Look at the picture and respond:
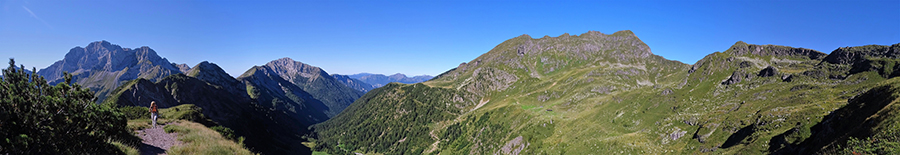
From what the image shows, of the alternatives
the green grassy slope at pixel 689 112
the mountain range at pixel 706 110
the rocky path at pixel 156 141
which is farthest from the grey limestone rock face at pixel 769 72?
the rocky path at pixel 156 141

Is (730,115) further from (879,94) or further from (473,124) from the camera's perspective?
(473,124)

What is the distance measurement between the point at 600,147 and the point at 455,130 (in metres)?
123

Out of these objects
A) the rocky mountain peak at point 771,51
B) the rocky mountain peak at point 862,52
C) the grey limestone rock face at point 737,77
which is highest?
the rocky mountain peak at point 771,51

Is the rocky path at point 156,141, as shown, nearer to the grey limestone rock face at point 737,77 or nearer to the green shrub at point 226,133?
the green shrub at point 226,133

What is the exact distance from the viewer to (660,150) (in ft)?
213

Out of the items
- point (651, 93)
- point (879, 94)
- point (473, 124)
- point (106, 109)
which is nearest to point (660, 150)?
point (879, 94)

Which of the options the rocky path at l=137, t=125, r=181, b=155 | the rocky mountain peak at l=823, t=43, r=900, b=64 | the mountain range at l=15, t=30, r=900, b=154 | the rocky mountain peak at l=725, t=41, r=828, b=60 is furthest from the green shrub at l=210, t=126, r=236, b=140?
the rocky mountain peak at l=725, t=41, r=828, b=60

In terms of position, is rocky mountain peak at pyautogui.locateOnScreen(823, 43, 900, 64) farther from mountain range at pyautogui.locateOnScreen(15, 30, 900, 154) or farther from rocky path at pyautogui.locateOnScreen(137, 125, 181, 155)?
rocky path at pyautogui.locateOnScreen(137, 125, 181, 155)

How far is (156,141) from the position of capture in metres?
27.7

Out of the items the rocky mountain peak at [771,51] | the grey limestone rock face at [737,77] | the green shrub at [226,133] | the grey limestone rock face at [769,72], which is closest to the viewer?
the green shrub at [226,133]

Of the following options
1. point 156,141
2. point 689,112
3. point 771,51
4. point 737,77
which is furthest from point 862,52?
point 156,141

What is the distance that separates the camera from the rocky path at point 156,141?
23366 millimetres

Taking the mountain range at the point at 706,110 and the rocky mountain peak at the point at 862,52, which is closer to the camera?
the mountain range at the point at 706,110

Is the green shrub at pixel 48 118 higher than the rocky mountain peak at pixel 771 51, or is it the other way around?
the rocky mountain peak at pixel 771 51
